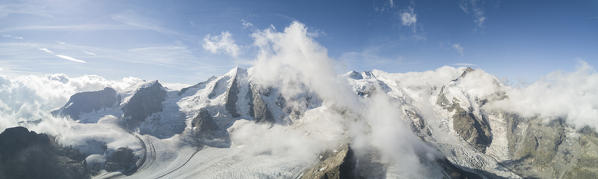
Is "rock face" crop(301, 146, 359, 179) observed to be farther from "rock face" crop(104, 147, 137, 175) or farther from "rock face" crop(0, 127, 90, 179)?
"rock face" crop(0, 127, 90, 179)

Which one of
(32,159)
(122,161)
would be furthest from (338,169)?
(32,159)

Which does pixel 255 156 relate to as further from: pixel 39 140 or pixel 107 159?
pixel 39 140

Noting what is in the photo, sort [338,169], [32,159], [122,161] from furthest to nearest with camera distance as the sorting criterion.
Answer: [122,161] → [32,159] → [338,169]

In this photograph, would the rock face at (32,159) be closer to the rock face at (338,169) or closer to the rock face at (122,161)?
the rock face at (122,161)

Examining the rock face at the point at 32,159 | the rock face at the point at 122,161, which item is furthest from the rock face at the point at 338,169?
the rock face at the point at 32,159

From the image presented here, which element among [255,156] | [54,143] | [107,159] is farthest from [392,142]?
[54,143]

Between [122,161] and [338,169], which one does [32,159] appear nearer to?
[122,161]
